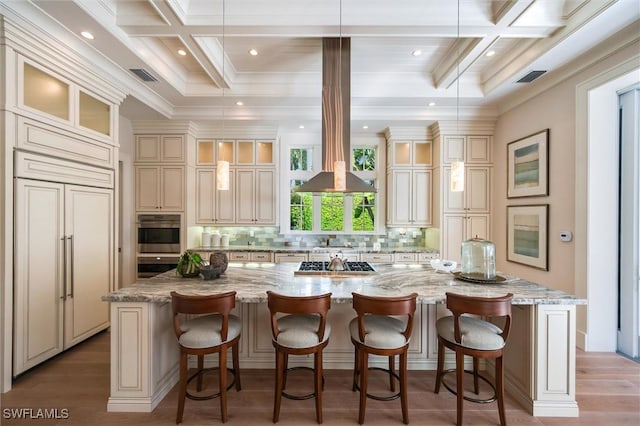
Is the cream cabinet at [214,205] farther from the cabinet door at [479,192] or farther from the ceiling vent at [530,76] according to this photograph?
the ceiling vent at [530,76]

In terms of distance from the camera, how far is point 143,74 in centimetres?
338

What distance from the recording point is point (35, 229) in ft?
8.30

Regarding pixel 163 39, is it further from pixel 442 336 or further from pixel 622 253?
pixel 622 253

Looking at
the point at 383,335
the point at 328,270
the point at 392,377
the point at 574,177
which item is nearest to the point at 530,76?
the point at 574,177

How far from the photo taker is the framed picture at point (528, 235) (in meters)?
3.56

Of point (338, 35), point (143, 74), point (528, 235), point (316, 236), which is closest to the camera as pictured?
point (338, 35)

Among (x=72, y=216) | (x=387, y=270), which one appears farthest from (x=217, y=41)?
(x=387, y=270)

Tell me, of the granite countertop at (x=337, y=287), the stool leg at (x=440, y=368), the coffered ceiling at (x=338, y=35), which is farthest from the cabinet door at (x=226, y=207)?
the stool leg at (x=440, y=368)

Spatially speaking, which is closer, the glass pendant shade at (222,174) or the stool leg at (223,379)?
the stool leg at (223,379)

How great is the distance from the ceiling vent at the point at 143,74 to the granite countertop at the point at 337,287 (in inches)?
93.3

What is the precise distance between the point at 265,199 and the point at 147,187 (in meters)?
1.91

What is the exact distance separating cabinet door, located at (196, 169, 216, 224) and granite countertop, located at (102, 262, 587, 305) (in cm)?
221

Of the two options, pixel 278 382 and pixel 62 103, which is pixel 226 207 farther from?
pixel 278 382

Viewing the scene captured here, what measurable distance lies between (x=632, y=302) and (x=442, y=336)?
242cm
